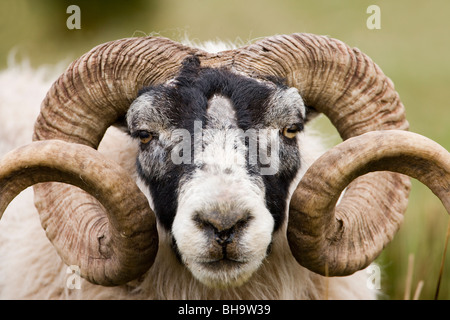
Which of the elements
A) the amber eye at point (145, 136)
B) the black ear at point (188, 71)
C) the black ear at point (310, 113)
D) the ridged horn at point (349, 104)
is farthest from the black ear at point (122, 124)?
the black ear at point (310, 113)

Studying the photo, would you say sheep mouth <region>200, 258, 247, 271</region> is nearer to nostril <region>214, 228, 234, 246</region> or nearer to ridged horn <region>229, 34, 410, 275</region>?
nostril <region>214, 228, 234, 246</region>

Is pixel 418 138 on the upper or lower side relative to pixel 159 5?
lower

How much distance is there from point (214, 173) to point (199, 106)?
62 centimetres

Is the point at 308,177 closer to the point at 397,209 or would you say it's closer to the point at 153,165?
the point at 397,209

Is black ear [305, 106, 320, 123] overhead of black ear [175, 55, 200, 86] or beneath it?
beneath

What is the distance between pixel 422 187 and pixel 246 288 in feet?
16.4

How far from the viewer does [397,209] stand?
476cm

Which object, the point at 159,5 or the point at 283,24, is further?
the point at 159,5

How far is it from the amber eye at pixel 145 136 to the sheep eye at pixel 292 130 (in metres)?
1.00

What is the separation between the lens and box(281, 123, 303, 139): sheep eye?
188 inches

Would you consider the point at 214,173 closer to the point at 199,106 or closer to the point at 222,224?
the point at 222,224

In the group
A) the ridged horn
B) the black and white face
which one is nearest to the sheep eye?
the black and white face

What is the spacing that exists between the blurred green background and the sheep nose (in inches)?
331
